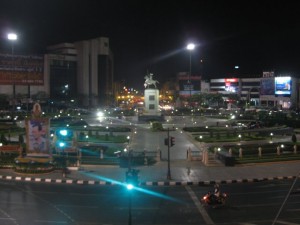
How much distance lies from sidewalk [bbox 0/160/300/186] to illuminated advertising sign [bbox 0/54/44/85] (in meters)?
80.1

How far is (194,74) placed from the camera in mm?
163250

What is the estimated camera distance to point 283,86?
116625 millimetres

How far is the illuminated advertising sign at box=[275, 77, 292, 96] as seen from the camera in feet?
379

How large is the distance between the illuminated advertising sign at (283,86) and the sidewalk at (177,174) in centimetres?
9166

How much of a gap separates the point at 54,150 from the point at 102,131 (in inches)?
718

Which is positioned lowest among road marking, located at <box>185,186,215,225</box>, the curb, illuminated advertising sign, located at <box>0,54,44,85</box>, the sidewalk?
road marking, located at <box>185,186,215,225</box>

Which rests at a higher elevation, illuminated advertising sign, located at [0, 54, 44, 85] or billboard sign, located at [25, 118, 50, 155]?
illuminated advertising sign, located at [0, 54, 44, 85]

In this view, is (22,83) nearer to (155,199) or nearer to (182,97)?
(182,97)

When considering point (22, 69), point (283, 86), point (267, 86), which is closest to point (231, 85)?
point (267, 86)

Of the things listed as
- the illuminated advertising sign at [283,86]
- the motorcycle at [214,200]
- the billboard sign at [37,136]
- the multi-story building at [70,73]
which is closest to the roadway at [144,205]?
the motorcycle at [214,200]

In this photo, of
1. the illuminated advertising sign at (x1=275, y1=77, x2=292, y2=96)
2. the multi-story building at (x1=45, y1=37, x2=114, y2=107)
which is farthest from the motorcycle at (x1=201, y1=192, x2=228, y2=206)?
the illuminated advertising sign at (x1=275, y1=77, x2=292, y2=96)

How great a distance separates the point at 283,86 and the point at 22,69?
6944 cm

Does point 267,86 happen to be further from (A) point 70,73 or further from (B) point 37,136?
(B) point 37,136

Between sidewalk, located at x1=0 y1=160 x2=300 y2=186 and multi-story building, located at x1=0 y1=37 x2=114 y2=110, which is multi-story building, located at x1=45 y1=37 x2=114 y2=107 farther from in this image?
sidewalk, located at x1=0 y1=160 x2=300 y2=186
